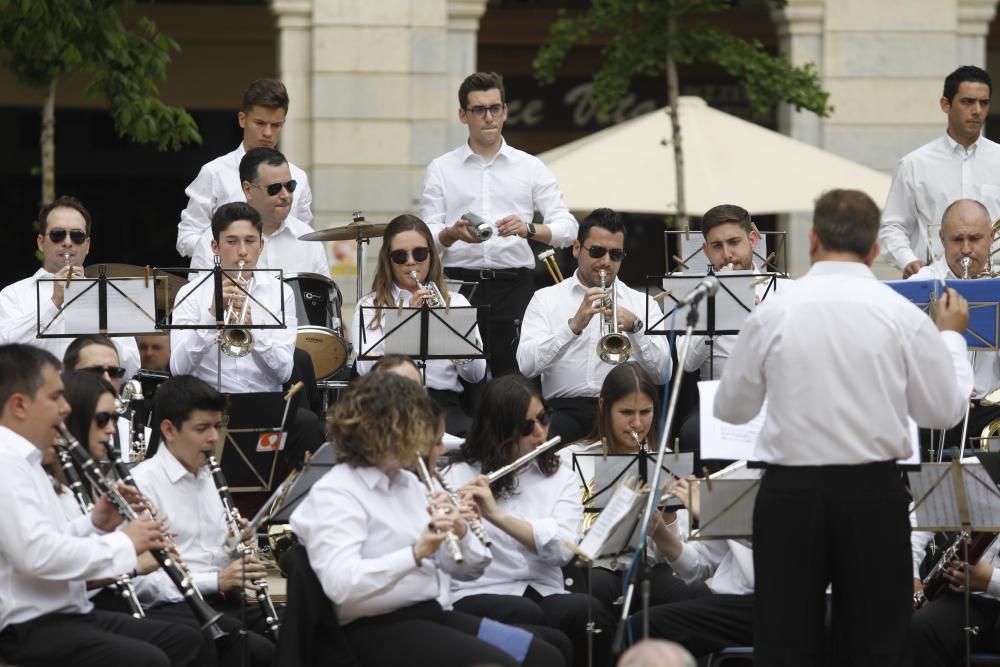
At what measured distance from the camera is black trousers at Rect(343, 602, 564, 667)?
643 centimetres

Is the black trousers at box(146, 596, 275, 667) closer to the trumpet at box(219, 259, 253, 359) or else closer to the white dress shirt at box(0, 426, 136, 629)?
the white dress shirt at box(0, 426, 136, 629)

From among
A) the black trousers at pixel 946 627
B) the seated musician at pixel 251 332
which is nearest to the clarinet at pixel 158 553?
the seated musician at pixel 251 332

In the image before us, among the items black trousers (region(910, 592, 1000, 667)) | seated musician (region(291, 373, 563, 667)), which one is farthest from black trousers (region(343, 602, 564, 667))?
black trousers (region(910, 592, 1000, 667))

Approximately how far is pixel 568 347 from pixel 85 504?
3303mm

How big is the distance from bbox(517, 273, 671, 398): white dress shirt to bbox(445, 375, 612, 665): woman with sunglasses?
177cm

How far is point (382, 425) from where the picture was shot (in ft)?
21.5

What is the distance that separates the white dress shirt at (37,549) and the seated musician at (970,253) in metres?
4.38

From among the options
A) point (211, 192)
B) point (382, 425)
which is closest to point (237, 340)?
point (211, 192)

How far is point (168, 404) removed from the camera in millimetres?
7531

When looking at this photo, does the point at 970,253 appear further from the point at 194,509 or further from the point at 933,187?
the point at 194,509

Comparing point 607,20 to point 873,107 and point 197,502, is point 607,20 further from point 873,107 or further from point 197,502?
point 197,502

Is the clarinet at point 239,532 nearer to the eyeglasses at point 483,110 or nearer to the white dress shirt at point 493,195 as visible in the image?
the white dress shirt at point 493,195

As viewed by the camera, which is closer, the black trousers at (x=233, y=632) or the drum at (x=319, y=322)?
the black trousers at (x=233, y=632)

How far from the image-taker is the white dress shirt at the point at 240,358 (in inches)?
359
